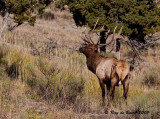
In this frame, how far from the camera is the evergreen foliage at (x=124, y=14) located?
39.4 feet

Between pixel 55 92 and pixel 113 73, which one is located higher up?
pixel 113 73

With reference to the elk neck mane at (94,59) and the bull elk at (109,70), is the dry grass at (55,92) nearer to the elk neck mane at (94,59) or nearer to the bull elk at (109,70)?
the bull elk at (109,70)

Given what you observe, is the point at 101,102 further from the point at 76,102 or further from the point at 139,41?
the point at 139,41

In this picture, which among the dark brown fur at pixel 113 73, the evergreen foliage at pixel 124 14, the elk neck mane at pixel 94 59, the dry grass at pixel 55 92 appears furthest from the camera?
the evergreen foliage at pixel 124 14

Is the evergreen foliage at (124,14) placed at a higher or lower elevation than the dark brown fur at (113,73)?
higher

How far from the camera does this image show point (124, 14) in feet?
40.4

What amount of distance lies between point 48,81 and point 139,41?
8.76m

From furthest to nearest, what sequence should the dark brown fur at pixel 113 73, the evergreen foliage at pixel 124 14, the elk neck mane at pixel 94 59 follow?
1. the evergreen foliage at pixel 124 14
2. the elk neck mane at pixel 94 59
3. the dark brown fur at pixel 113 73

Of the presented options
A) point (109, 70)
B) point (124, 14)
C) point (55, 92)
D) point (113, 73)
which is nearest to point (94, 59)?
point (109, 70)

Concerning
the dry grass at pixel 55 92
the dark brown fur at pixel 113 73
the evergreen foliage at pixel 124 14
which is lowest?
the dry grass at pixel 55 92

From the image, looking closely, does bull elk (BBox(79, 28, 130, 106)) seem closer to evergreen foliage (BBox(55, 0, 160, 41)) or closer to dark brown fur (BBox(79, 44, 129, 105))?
dark brown fur (BBox(79, 44, 129, 105))

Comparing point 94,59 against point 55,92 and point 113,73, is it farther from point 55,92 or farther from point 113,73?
point 55,92

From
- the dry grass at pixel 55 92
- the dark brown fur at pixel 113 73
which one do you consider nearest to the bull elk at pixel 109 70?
the dark brown fur at pixel 113 73

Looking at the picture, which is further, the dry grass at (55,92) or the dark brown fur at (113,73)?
the dark brown fur at (113,73)
